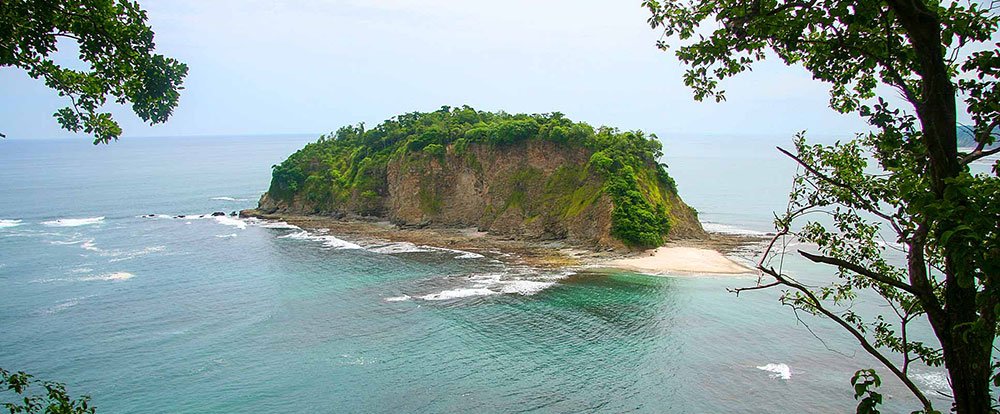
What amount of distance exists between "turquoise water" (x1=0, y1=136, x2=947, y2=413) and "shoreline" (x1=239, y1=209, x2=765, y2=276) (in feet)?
9.14

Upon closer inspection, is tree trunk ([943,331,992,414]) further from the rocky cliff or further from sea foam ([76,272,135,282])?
sea foam ([76,272,135,282])

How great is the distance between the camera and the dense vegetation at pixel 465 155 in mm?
63406

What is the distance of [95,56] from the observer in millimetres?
8734

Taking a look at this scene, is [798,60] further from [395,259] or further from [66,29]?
[395,259]

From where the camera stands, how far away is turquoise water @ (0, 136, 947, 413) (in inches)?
1135

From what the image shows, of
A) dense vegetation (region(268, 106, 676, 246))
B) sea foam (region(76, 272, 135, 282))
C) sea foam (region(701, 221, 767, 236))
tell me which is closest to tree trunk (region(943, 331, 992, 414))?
dense vegetation (region(268, 106, 676, 246))

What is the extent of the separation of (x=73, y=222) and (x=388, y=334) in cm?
6679

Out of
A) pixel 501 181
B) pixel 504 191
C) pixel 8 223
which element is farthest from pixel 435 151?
pixel 8 223

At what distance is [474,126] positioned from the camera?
3233 inches

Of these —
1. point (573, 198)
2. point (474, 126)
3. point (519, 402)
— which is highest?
point (474, 126)

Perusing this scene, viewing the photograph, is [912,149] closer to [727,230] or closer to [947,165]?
[947,165]

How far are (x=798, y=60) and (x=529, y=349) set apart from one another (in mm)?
28331

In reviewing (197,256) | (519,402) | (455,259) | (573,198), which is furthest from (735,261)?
(197,256)

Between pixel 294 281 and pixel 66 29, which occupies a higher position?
pixel 66 29
